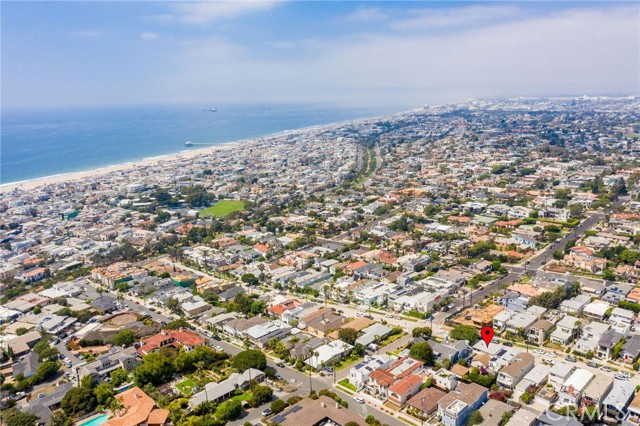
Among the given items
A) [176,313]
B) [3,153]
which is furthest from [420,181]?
[3,153]

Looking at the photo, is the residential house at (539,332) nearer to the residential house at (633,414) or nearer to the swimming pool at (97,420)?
the residential house at (633,414)

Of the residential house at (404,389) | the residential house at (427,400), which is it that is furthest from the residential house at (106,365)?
the residential house at (427,400)

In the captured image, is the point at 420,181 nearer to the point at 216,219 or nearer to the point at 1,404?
the point at 216,219

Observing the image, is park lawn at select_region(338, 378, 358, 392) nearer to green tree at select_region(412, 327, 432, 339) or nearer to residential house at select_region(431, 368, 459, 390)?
residential house at select_region(431, 368, 459, 390)

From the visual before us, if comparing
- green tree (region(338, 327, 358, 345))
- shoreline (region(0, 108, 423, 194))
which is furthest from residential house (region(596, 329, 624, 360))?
shoreline (region(0, 108, 423, 194))

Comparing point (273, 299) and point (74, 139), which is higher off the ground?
point (74, 139)

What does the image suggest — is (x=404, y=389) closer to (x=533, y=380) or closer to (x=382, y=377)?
(x=382, y=377)
